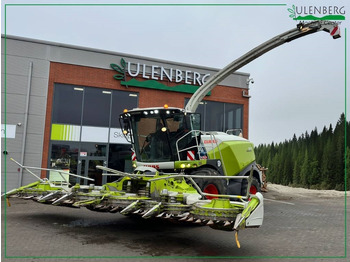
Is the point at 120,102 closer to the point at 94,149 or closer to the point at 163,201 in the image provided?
the point at 94,149

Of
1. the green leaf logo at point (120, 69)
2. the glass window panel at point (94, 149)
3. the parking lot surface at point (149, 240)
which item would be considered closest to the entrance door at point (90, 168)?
the glass window panel at point (94, 149)

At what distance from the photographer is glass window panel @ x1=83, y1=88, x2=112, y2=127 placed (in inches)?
677

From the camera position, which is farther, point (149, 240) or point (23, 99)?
point (23, 99)

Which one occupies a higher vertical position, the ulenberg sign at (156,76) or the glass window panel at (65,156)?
the ulenberg sign at (156,76)

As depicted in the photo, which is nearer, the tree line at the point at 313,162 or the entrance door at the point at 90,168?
the entrance door at the point at 90,168

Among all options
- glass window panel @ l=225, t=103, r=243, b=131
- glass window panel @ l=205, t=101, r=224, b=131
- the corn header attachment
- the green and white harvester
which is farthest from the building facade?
the corn header attachment

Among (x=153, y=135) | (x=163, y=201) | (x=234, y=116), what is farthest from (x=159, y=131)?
(x=234, y=116)

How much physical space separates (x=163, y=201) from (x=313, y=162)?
28.1 meters

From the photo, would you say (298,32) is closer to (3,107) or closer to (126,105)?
(126,105)

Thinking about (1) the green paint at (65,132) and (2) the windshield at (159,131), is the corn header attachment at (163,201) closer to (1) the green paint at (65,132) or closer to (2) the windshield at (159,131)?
(2) the windshield at (159,131)

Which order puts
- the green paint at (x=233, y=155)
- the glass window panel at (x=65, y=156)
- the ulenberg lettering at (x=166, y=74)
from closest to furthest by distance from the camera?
the green paint at (x=233, y=155), the glass window panel at (x=65, y=156), the ulenberg lettering at (x=166, y=74)

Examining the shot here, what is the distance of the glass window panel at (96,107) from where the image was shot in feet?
56.4

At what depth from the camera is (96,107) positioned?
17.4 meters

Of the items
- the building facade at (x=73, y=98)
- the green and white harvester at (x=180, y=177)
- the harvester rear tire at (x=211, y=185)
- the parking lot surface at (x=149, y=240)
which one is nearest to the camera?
the green and white harvester at (x=180, y=177)
